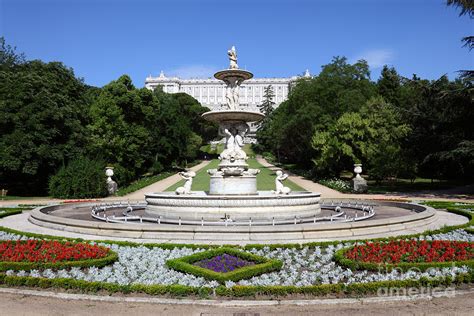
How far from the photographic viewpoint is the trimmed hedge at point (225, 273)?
7.16 m

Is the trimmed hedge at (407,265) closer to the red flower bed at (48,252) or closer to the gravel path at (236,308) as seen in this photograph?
the gravel path at (236,308)

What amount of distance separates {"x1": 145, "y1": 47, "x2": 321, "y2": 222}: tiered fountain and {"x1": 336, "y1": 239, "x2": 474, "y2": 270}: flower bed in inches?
178

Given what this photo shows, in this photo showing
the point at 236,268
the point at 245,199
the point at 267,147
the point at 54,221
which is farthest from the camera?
the point at 267,147

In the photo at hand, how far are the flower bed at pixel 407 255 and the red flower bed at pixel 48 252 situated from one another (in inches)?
209

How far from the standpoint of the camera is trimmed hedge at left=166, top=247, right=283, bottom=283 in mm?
7160

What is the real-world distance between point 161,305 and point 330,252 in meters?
4.40

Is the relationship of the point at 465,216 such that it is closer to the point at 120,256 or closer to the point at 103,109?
the point at 120,256

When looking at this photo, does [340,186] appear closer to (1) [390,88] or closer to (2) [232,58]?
(2) [232,58]

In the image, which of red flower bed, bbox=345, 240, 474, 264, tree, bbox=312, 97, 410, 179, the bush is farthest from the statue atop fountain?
tree, bbox=312, 97, 410, 179

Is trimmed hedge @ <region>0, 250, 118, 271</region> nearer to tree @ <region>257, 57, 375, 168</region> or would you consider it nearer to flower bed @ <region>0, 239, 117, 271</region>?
flower bed @ <region>0, 239, 117, 271</region>

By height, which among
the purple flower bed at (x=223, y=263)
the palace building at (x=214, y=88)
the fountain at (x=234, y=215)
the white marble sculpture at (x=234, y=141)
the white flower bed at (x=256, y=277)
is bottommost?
the white flower bed at (x=256, y=277)

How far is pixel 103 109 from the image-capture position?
125 feet

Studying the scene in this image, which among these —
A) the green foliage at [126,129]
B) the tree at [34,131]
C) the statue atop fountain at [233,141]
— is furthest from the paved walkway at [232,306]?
the green foliage at [126,129]

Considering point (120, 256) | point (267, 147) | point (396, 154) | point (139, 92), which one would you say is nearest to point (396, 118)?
point (396, 154)
